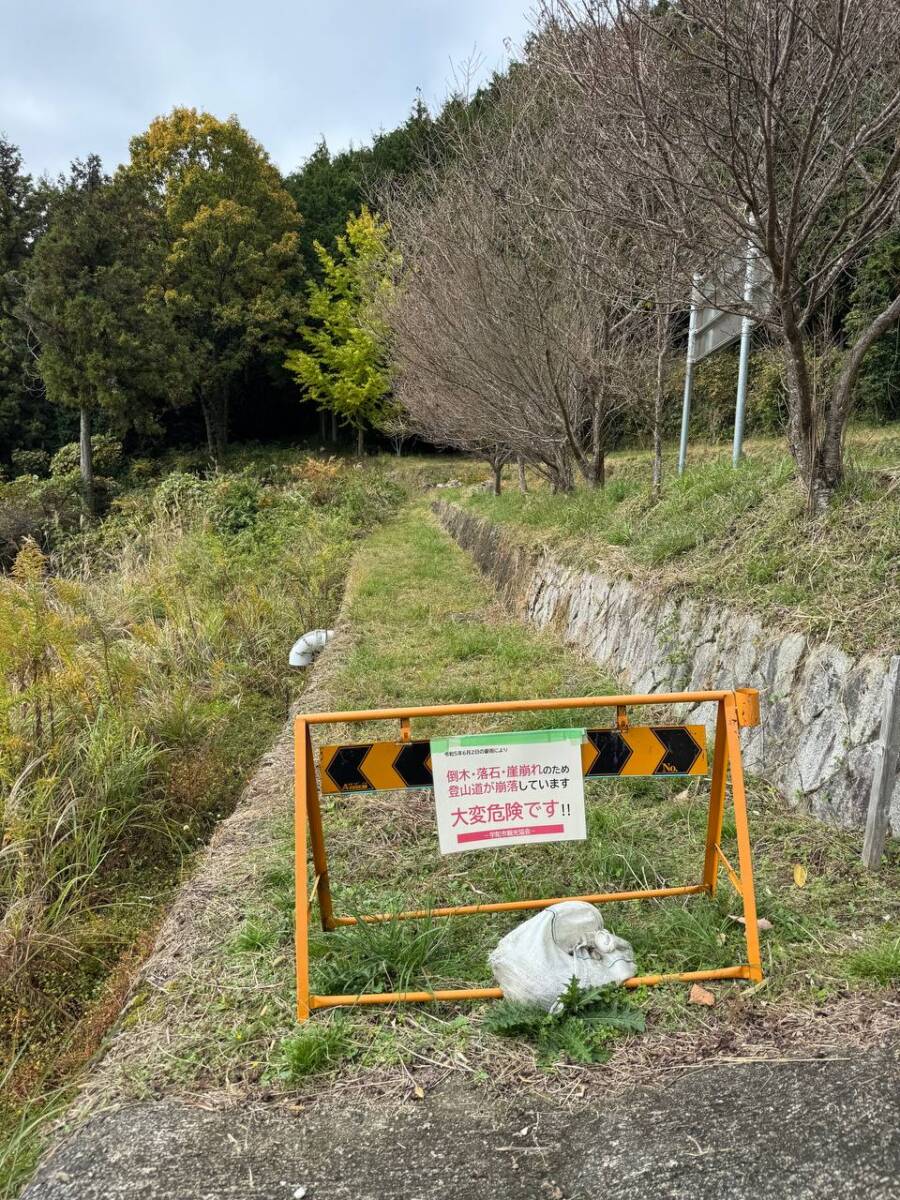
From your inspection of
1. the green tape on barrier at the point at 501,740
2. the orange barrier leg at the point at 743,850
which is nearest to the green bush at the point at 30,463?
the green tape on barrier at the point at 501,740

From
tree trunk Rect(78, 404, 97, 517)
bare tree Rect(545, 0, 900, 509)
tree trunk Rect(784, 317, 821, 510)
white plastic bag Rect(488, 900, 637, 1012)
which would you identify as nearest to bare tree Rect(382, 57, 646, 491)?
bare tree Rect(545, 0, 900, 509)

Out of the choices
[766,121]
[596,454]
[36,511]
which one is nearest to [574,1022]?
[766,121]

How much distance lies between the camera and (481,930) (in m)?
2.85

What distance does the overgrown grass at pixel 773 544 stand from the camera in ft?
12.1

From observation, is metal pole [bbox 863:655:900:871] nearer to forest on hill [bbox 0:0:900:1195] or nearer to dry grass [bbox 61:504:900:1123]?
dry grass [bbox 61:504:900:1123]

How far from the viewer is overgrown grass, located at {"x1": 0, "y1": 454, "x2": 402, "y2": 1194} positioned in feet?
10.3

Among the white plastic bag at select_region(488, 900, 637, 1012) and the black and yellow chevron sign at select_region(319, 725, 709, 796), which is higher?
the black and yellow chevron sign at select_region(319, 725, 709, 796)

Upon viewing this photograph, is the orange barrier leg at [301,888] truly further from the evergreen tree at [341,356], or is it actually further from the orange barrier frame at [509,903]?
the evergreen tree at [341,356]

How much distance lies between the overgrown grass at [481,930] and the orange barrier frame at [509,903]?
5 centimetres

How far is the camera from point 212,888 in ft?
10.8

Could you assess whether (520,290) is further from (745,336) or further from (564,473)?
(745,336)

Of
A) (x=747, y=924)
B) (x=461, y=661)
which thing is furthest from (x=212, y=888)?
(x=461, y=661)

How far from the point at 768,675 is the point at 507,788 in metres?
1.92

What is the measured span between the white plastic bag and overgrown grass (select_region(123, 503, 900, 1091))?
12cm
